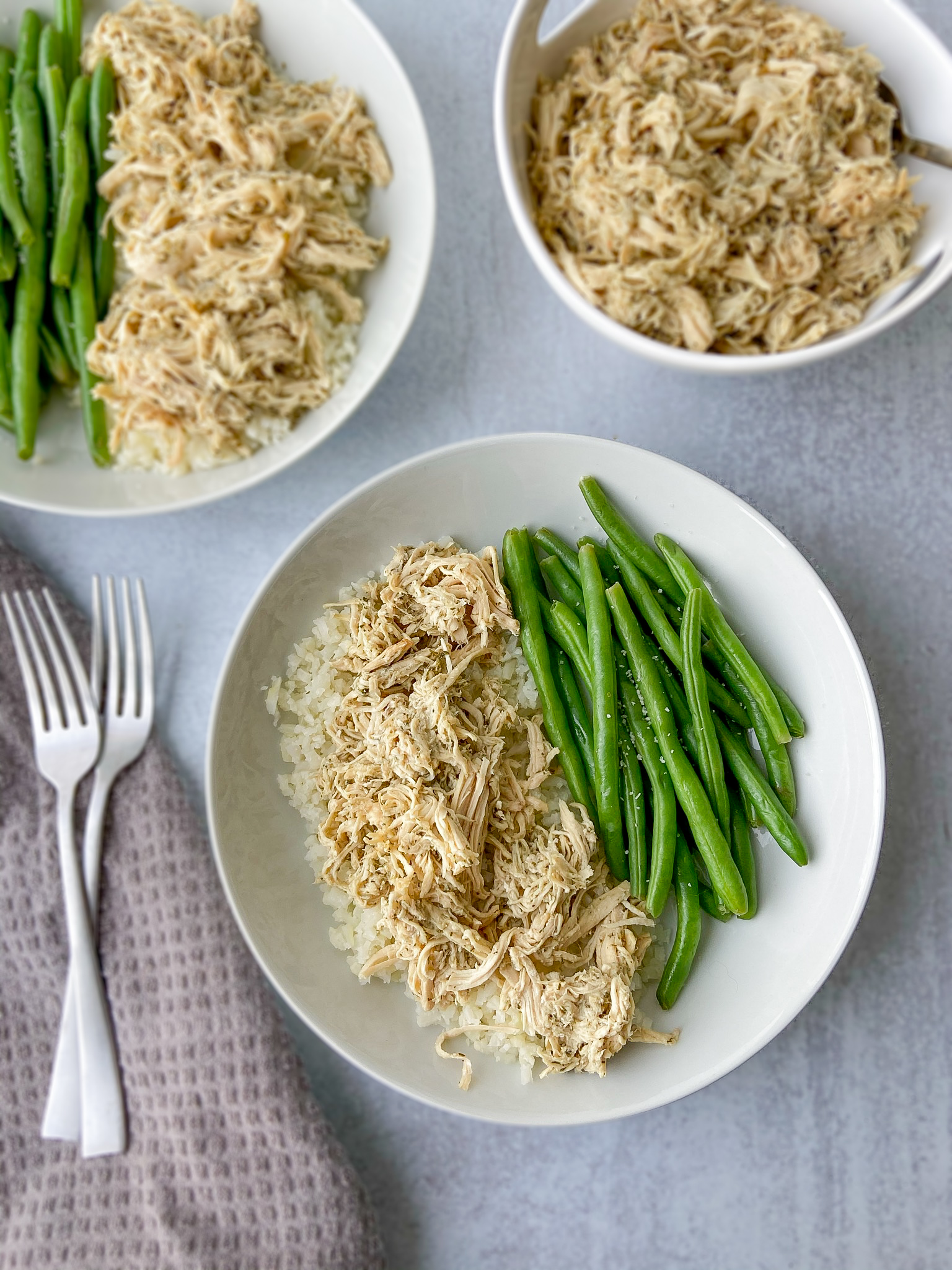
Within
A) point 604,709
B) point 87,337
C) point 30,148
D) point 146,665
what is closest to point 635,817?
point 604,709

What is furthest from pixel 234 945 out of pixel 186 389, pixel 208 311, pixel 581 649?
pixel 208 311

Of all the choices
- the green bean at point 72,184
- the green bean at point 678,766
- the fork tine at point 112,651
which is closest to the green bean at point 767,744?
the green bean at point 678,766

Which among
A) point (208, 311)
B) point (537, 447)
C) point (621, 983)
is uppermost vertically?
point (537, 447)

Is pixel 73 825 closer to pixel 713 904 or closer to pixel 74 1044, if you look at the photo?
pixel 74 1044

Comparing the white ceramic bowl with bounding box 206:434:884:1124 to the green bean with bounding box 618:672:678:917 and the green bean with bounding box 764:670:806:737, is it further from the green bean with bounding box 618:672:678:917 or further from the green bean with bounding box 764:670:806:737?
the green bean with bounding box 618:672:678:917

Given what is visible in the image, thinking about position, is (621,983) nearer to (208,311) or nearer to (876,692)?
(876,692)

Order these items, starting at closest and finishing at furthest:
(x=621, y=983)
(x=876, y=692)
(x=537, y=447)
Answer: (x=621, y=983) < (x=537, y=447) < (x=876, y=692)
